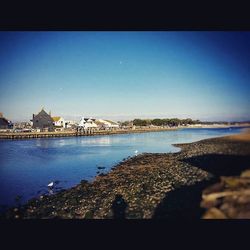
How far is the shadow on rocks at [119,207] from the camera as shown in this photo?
6.29 metres

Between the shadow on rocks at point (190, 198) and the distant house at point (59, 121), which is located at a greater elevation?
the distant house at point (59, 121)

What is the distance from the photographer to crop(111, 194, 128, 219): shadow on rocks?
20.6ft

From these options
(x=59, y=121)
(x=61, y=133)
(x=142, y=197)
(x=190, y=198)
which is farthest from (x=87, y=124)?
(x=190, y=198)

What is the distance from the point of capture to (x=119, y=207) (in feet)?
21.9

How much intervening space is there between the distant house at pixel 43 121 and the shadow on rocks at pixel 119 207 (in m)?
20.4

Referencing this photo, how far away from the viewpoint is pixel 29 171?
13.3m

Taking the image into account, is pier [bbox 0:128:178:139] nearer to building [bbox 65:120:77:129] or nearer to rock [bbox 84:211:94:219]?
building [bbox 65:120:77:129]

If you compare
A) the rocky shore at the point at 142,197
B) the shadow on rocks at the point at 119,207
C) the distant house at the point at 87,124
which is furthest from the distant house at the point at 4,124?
the shadow on rocks at the point at 119,207

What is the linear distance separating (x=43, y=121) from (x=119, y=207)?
23674 mm

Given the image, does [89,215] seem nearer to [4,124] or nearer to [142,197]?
[142,197]

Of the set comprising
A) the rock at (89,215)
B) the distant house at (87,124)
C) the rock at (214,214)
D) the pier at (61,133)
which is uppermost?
the distant house at (87,124)

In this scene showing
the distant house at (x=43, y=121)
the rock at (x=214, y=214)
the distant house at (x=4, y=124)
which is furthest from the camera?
the distant house at (x=4, y=124)

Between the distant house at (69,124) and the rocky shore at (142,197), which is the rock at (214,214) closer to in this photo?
the rocky shore at (142,197)
